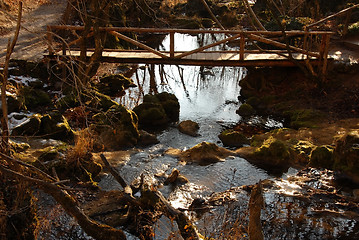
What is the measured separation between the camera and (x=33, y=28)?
16.1 metres

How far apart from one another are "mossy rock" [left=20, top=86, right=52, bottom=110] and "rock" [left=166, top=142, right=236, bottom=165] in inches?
174

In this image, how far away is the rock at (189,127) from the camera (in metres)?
10.4

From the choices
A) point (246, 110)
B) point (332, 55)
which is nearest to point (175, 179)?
point (246, 110)

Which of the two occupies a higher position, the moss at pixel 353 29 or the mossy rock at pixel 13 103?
the moss at pixel 353 29

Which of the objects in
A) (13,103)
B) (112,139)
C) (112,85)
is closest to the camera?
(112,139)

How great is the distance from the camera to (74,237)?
18.7 feet

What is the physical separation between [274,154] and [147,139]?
310 cm

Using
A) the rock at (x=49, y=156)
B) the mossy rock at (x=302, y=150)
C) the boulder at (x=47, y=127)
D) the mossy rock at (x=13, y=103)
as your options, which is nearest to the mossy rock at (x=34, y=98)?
the mossy rock at (x=13, y=103)

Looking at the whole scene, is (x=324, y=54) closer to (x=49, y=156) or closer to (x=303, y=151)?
(x=303, y=151)

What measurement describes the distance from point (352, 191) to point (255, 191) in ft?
11.6

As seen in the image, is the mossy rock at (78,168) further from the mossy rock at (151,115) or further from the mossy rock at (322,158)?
the mossy rock at (322,158)

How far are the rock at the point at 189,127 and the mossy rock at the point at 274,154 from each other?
216cm

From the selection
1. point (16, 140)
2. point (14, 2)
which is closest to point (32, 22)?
point (14, 2)

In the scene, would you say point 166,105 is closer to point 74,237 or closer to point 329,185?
point 329,185
